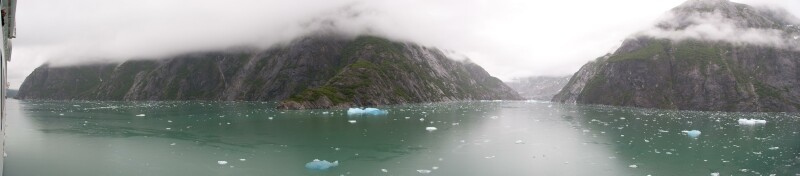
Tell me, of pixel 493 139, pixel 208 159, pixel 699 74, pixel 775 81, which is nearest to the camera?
pixel 208 159

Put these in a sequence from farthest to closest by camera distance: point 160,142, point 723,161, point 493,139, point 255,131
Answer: point 255,131
point 493,139
point 160,142
point 723,161

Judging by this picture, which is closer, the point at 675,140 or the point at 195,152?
the point at 195,152

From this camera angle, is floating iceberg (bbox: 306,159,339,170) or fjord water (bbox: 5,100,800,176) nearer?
floating iceberg (bbox: 306,159,339,170)

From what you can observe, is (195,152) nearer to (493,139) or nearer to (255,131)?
(255,131)

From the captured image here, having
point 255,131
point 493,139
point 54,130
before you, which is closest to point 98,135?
point 54,130

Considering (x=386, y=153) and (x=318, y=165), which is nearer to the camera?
(x=318, y=165)

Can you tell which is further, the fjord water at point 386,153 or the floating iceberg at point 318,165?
the fjord water at point 386,153

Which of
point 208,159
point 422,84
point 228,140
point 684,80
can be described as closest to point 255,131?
point 228,140

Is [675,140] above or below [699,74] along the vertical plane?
below

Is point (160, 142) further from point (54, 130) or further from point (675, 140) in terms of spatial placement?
point (675, 140)
